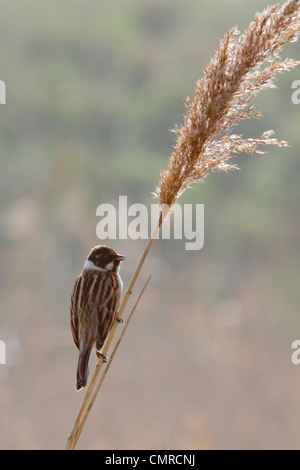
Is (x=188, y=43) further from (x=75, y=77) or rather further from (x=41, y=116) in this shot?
(x=41, y=116)

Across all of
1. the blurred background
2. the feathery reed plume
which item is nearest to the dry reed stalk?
the feathery reed plume

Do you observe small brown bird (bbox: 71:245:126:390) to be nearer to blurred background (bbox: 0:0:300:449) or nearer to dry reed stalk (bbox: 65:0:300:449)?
dry reed stalk (bbox: 65:0:300:449)

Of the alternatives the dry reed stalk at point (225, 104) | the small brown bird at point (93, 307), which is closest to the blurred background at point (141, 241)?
the small brown bird at point (93, 307)

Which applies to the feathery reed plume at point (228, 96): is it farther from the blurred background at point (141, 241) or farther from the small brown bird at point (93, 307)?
the blurred background at point (141, 241)

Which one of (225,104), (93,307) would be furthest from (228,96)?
(93,307)

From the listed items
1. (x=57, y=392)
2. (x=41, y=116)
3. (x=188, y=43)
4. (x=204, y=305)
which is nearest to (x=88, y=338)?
(x=57, y=392)

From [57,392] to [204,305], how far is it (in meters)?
2.25

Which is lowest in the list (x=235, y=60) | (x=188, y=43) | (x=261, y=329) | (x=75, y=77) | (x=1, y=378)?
(x=1, y=378)

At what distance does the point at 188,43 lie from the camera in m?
24.3

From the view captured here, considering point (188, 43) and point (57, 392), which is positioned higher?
point (188, 43)

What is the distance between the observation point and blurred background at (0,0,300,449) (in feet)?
23.7

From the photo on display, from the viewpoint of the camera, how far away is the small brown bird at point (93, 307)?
3172 millimetres

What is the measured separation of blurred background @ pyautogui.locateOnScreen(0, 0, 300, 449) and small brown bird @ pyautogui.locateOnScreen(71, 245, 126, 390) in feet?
3.43

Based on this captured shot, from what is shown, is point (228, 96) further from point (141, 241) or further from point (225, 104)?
point (141, 241)
